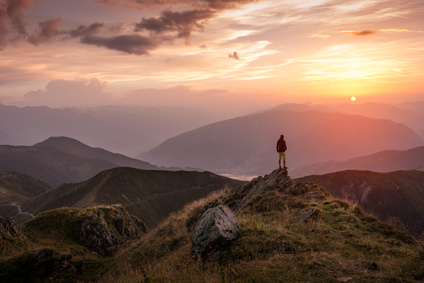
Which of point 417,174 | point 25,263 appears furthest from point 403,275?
point 417,174

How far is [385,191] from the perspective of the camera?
153 metres

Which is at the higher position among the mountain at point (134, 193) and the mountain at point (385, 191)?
the mountain at point (134, 193)

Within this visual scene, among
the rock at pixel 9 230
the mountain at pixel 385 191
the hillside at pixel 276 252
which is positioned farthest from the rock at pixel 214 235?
the mountain at pixel 385 191

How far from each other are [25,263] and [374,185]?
17897 centimetres

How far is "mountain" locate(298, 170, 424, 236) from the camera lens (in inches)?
5384

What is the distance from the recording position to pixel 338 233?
14.4 metres

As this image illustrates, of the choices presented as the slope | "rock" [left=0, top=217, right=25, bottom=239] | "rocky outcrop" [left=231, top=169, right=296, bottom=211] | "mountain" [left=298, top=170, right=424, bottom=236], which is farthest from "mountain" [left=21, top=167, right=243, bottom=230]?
the slope

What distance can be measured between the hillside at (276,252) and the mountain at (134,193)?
289ft

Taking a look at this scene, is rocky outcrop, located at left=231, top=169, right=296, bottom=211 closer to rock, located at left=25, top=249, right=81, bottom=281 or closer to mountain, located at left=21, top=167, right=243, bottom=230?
rock, located at left=25, top=249, right=81, bottom=281

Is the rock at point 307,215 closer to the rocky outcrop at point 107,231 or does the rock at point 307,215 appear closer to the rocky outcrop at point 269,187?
the rocky outcrop at point 269,187

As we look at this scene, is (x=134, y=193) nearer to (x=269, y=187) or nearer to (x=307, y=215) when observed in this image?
(x=269, y=187)

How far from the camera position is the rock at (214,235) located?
40.3 ft

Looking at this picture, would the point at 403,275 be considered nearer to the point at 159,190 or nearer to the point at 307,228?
the point at 307,228

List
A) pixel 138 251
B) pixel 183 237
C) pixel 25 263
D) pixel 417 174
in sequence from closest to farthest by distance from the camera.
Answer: pixel 25 263, pixel 183 237, pixel 138 251, pixel 417 174
